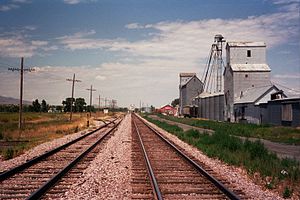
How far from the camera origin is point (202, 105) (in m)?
83.3

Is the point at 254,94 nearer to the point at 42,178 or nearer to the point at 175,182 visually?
the point at 175,182

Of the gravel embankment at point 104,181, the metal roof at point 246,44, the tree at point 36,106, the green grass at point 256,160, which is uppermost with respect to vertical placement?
the metal roof at point 246,44

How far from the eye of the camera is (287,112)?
3841 centimetres

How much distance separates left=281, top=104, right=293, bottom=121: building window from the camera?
123 ft

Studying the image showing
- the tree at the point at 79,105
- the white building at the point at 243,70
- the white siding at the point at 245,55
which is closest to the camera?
the white building at the point at 243,70

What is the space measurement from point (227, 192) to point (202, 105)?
74921 mm

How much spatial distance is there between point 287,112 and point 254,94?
13516mm

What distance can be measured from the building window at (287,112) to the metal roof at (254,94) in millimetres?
9246

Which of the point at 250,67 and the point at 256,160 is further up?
the point at 250,67

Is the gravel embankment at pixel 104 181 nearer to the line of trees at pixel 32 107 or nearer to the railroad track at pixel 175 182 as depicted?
the railroad track at pixel 175 182

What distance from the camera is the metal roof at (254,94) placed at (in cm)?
4900

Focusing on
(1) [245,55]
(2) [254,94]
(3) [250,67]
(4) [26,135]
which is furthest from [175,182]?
(1) [245,55]

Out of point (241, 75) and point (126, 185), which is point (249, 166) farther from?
point (241, 75)

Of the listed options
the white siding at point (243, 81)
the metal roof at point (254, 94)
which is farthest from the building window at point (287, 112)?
the white siding at point (243, 81)
